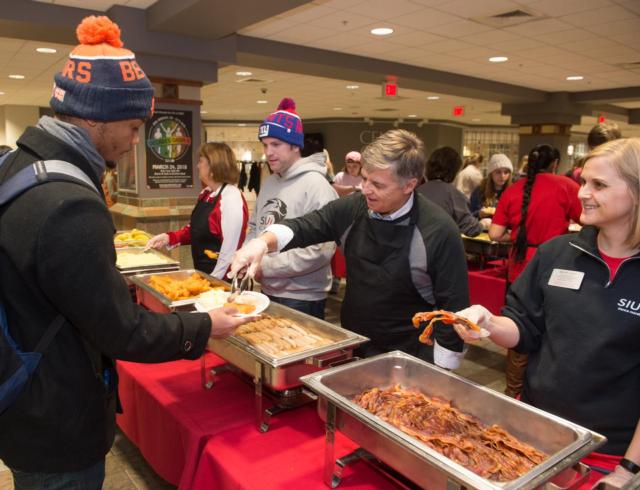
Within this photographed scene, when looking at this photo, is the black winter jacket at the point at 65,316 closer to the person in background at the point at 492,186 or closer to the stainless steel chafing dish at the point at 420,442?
the stainless steel chafing dish at the point at 420,442

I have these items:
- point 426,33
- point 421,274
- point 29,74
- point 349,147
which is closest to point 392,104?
point 349,147

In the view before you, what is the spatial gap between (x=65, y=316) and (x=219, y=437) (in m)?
0.58

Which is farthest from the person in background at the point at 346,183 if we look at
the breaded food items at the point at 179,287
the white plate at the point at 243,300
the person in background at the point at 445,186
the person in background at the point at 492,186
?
the white plate at the point at 243,300

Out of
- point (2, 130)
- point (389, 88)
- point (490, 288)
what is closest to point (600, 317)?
point (490, 288)

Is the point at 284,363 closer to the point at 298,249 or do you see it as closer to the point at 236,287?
the point at 236,287

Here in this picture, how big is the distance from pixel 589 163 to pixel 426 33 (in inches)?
171

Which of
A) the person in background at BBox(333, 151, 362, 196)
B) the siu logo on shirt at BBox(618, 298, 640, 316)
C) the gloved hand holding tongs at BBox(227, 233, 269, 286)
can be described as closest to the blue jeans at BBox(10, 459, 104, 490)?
the gloved hand holding tongs at BBox(227, 233, 269, 286)

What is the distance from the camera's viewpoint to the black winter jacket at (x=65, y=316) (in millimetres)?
951

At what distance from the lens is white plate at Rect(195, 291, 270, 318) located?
1.49 meters

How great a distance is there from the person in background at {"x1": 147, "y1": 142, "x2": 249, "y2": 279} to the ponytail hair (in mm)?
1797

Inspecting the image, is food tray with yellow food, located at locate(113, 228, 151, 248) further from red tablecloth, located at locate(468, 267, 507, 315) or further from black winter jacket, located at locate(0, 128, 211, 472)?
red tablecloth, located at locate(468, 267, 507, 315)

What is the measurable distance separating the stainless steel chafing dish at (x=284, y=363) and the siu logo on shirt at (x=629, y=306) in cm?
69

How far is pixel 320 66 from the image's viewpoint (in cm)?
611

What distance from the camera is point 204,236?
2822 millimetres
